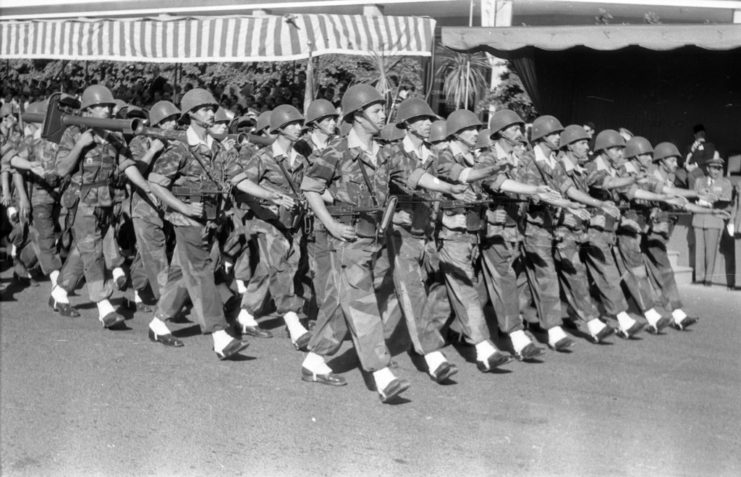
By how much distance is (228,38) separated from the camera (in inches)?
519

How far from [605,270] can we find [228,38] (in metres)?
6.39

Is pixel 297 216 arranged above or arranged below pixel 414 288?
above

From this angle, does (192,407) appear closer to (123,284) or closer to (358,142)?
(358,142)

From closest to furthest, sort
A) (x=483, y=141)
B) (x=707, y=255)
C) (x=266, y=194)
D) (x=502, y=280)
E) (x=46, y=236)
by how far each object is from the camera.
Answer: (x=266, y=194) → (x=502, y=280) → (x=483, y=141) → (x=46, y=236) → (x=707, y=255)

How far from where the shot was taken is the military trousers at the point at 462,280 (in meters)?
7.51

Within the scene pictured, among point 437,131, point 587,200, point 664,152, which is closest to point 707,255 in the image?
point 664,152

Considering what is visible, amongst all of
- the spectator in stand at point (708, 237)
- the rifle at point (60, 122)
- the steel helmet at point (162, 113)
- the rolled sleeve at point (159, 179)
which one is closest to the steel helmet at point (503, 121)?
the rolled sleeve at point (159, 179)

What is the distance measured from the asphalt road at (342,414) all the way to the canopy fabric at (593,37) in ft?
10.6

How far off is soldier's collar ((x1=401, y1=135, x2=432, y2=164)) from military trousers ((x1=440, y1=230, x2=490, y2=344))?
63 cm

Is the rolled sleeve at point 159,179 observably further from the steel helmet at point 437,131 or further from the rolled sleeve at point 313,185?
the steel helmet at point 437,131

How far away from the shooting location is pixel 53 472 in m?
5.27

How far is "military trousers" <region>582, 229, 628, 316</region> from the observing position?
29.8ft

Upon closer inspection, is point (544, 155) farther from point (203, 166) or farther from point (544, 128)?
point (203, 166)

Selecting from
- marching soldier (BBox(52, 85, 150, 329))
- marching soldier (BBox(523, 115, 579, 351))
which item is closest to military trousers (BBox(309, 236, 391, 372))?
marching soldier (BBox(523, 115, 579, 351))
